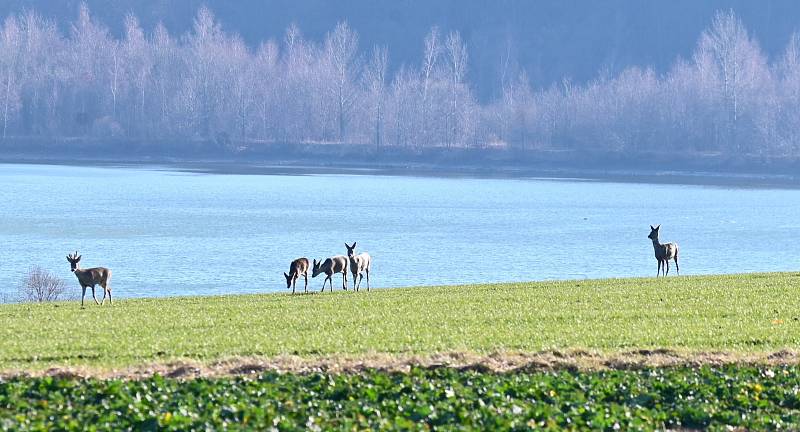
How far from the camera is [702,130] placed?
435 ft

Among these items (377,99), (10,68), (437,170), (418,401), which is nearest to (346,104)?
(377,99)

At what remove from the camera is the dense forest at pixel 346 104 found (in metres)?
133

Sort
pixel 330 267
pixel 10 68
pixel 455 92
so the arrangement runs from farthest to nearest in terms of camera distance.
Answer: pixel 10 68 < pixel 455 92 < pixel 330 267

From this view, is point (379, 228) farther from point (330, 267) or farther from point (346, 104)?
point (346, 104)

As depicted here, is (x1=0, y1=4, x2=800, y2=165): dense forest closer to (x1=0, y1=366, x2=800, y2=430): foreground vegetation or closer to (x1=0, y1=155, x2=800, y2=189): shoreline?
(x1=0, y1=155, x2=800, y2=189): shoreline

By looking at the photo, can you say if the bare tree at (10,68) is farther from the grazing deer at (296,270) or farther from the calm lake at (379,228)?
the grazing deer at (296,270)

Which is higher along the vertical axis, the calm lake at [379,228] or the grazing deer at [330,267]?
the grazing deer at [330,267]

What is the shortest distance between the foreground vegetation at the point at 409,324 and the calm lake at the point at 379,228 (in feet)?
32.5

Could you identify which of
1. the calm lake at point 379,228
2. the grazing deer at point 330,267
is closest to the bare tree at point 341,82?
the calm lake at point 379,228

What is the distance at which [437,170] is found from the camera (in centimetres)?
13288

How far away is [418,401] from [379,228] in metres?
51.3

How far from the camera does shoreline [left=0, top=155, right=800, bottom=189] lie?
117625 millimetres

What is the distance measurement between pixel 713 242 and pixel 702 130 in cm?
7231

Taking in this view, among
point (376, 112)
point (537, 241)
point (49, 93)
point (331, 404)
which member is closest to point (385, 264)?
point (537, 241)
